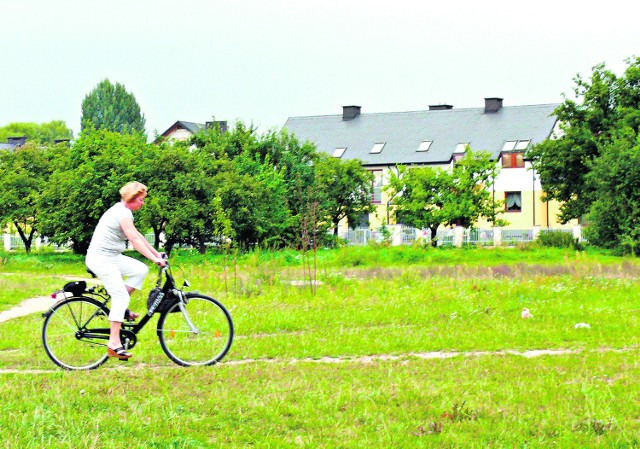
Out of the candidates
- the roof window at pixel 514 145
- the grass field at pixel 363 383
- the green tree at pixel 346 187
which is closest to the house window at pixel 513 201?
the roof window at pixel 514 145

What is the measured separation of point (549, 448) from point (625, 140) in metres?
36.5

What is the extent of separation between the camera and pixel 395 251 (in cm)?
3700

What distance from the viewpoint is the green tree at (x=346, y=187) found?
53656mm

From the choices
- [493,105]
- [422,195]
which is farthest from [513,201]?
[422,195]

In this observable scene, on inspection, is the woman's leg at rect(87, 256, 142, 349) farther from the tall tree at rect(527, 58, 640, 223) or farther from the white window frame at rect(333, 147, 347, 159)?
the white window frame at rect(333, 147, 347, 159)

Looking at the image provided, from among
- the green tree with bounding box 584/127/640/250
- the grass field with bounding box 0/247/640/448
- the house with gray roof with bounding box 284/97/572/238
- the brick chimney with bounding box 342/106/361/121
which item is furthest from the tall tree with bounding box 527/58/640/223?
the grass field with bounding box 0/247/640/448

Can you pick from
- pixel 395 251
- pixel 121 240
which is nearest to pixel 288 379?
pixel 121 240

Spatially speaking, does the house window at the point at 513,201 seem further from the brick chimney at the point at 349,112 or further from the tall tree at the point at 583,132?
the tall tree at the point at 583,132

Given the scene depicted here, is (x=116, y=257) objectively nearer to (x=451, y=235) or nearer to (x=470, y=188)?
(x=470, y=188)

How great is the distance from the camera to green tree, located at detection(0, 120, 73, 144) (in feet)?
450

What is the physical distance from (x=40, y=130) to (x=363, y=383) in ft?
461

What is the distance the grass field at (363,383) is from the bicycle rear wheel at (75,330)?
26cm

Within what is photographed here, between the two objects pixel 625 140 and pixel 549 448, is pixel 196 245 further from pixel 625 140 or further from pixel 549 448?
pixel 549 448

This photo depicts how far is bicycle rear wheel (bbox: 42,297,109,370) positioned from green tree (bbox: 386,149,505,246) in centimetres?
3898
